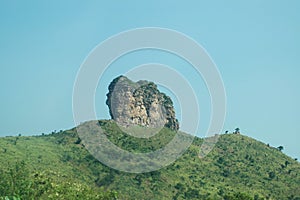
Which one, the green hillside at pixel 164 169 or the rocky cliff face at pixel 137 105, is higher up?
the rocky cliff face at pixel 137 105

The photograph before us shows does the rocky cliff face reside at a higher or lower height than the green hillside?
higher

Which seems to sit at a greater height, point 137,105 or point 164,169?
point 137,105

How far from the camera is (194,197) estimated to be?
252 feet

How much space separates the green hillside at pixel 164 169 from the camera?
7544 centimetres

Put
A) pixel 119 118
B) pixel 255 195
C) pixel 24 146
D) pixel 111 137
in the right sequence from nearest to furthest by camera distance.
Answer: pixel 255 195 < pixel 24 146 < pixel 111 137 < pixel 119 118

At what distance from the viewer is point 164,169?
280 ft

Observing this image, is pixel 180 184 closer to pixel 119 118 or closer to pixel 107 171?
pixel 107 171

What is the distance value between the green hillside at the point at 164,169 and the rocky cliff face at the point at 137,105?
6244 millimetres

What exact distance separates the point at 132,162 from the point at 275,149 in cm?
3828

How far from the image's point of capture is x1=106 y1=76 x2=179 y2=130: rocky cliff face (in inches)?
4181

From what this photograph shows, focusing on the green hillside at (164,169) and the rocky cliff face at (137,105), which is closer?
the green hillside at (164,169)

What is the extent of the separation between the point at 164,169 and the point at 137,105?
1052 inches

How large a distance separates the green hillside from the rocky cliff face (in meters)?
6.24

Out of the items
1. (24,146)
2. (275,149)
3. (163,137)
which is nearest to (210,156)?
(163,137)
